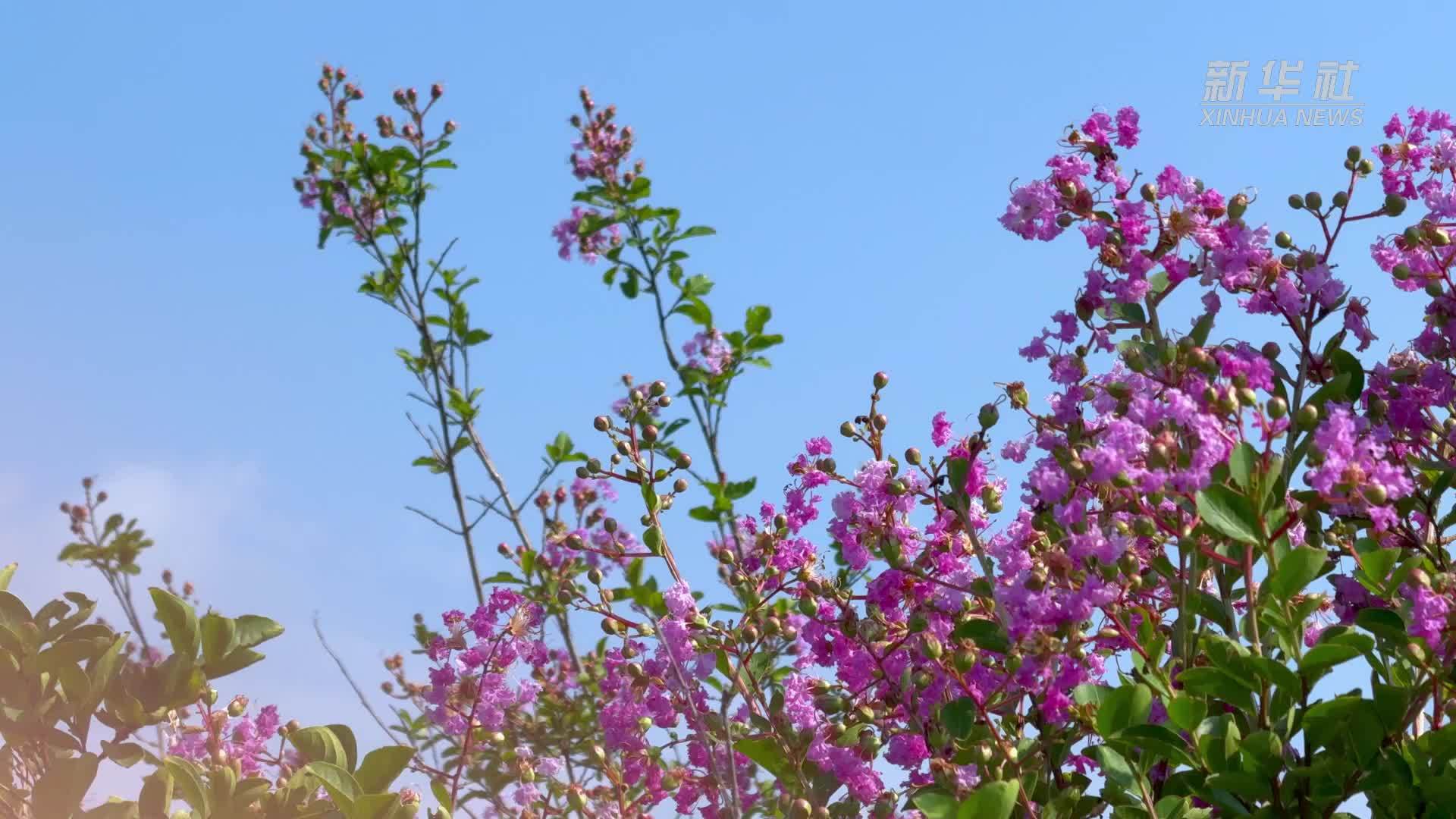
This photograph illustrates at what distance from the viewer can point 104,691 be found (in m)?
1.52

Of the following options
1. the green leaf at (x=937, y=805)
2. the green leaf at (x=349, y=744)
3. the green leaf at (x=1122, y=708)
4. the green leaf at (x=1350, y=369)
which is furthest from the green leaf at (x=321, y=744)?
the green leaf at (x=1350, y=369)

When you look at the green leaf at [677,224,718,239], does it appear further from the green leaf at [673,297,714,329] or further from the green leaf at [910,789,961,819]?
the green leaf at [910,789,961,819]

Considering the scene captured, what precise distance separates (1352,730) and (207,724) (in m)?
1.45

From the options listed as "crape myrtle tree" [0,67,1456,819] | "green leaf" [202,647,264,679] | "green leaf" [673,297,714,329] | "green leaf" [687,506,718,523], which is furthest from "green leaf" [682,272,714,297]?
"green leaf" [202,647,264,679]

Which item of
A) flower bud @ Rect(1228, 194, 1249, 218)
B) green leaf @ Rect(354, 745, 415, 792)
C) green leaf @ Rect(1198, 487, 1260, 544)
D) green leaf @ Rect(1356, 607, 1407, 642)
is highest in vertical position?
flower bud @ Rect(1228, 194, 1249, 218)

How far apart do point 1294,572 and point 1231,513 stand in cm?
10

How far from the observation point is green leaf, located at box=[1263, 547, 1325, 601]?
1.57 metres

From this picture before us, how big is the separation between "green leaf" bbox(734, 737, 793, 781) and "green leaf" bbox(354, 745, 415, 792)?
70 cm

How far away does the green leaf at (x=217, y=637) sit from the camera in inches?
59.0

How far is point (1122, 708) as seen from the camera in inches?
63.4

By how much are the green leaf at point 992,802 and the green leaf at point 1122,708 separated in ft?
0.62

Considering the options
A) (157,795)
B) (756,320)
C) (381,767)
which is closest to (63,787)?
(157,795)

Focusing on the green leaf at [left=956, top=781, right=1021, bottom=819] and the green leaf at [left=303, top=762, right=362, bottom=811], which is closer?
the green leaf at [left=303, top=762, right=362, bottom=811]

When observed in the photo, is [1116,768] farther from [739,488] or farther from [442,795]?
[739,488]
